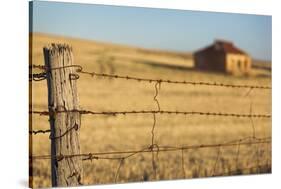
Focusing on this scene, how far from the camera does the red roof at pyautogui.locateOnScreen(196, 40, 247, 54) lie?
6129mm

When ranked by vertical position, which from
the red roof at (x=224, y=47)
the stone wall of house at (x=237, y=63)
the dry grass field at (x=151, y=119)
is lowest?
the dry grass field at (x=151, y=119)

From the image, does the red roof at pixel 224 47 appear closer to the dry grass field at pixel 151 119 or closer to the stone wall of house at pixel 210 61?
the stone wall of house at pixel 210 61

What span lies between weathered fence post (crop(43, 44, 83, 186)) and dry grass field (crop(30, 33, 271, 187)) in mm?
64

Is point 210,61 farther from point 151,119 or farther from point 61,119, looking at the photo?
point 61,119

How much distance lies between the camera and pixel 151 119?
5809 millimetres

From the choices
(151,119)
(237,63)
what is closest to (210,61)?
(237,63)

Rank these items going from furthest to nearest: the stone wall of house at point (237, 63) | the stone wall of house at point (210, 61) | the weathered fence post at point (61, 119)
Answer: the stone wall of house at point (237, 63) → the stone wall of house at point (210, 61) → the weathered fence post at point (61, 119)

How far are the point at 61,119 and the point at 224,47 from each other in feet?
5.80

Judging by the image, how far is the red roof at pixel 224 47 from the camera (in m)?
6.13

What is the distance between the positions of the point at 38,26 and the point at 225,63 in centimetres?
187

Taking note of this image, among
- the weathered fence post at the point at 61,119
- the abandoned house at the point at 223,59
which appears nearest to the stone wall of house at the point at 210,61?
the abandoned house at the point at 223,59

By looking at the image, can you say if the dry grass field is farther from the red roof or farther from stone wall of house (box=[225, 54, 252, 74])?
the red roof

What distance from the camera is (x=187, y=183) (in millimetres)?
5930

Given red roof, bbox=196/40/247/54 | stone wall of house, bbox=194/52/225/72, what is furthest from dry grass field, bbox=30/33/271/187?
red roof, bbox=196/40/247/54
